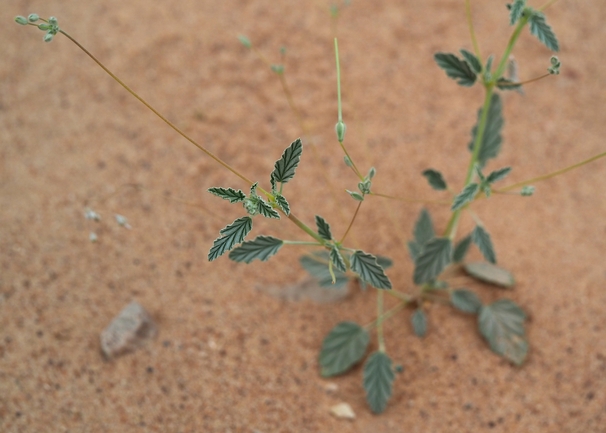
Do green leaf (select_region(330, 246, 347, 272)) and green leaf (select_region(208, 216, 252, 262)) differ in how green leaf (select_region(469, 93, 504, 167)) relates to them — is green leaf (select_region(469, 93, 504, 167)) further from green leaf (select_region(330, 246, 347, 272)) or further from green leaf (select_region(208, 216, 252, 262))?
green leaf (select_region(208, 216, 252, 262))

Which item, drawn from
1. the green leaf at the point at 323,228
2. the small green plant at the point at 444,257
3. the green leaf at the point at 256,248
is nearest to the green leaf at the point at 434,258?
the small green plant at the point at 444,257

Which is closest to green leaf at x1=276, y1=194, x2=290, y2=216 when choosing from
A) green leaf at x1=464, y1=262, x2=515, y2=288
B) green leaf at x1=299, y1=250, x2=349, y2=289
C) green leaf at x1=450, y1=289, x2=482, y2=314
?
green leaf at x1=299, y1=250, x2=349, y2=289

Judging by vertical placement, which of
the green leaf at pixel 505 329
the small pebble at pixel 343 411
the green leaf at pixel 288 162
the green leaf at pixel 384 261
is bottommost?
the small pebble at pixel 343 411

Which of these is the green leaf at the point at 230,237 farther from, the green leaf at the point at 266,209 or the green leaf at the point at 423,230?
the green leaf at the point at 423,230

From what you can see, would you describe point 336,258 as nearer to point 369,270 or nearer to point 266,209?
point 369,270

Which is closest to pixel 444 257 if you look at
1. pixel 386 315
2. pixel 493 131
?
pixel 386 315

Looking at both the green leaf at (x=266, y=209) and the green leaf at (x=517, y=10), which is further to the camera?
the green leaf at (x=517, y=10)
